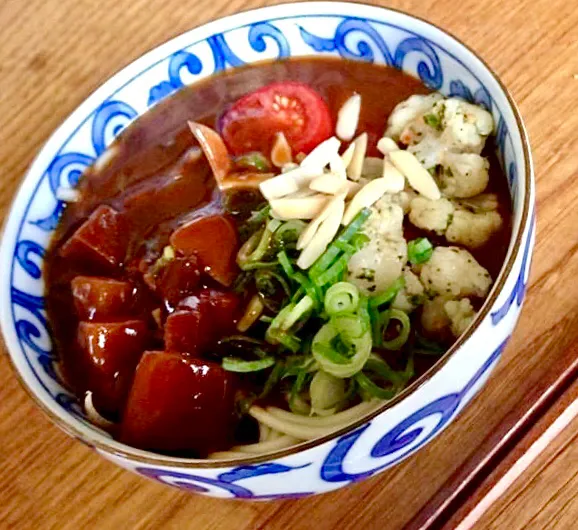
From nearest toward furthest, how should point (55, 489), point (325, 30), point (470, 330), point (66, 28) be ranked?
1. point (470, 330)
2. point (55, 489)
3. point (325, 30)
4. point (66, 28)

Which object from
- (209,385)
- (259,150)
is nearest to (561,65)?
(259,150)

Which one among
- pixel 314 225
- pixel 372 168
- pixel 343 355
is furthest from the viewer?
pixel 372 168

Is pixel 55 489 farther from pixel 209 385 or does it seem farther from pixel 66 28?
pixel 66 28

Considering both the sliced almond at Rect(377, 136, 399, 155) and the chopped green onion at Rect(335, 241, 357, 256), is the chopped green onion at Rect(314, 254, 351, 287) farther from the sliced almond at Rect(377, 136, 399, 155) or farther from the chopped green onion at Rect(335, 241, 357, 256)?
the sliced almond at Rect(377, 136, 399, 155)

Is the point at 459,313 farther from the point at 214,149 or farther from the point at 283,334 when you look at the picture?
the point at 214,149

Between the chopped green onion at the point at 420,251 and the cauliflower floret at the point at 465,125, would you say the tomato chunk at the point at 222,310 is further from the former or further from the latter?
the cauliflower floret at the point at 465,125

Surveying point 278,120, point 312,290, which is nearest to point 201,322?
point 312,290

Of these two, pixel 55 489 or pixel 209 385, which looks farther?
pixel 55 489
